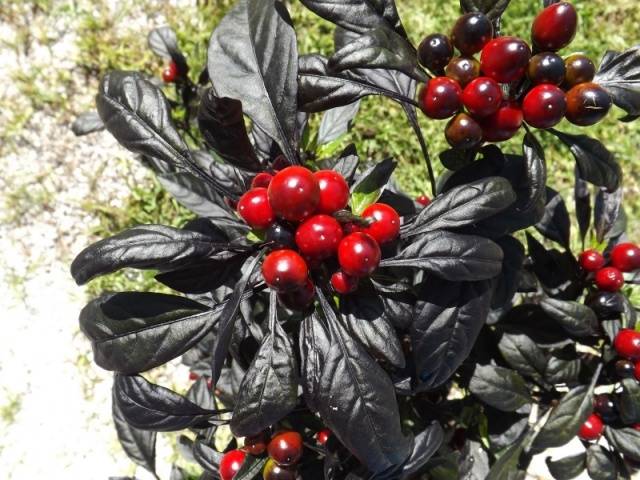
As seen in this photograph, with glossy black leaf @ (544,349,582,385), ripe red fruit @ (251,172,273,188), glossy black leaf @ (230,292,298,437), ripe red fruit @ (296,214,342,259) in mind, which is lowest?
glossy black leaf @ (544,349,582,385)

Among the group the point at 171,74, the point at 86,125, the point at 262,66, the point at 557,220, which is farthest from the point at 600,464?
the point at 86,125

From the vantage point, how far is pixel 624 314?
1.43 meters

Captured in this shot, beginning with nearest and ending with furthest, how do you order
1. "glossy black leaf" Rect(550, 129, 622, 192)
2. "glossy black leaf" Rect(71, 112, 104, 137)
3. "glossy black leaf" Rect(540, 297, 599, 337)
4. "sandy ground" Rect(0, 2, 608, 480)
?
1. "glossy black leaf" Rect(550, 129, 622, 192)
2. "glossy black leaf" Rect(540, 297, 599, 337)
3. "glossy black leaf" Rect(71, 112, 104, 137)
4. "sandy ground" Rect(0, 2, 608, 480)

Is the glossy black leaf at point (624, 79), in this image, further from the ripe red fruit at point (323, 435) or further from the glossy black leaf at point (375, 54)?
the ripe red fruit at point (323, 435)

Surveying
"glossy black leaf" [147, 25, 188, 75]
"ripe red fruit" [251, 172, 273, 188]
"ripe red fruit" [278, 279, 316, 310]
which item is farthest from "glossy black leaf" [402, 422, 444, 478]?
"glossy black leaf" [147, 25, 188, 75]

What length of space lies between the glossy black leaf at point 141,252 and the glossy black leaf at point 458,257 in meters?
0.37

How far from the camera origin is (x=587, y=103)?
918 mm

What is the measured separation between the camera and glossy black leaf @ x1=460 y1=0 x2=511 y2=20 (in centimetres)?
100

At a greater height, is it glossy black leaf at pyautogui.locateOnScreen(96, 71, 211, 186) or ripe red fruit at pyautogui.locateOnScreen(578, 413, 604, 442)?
glossy black leaf at pyautogui.locateOnScreen(96, 71, 211, 186)

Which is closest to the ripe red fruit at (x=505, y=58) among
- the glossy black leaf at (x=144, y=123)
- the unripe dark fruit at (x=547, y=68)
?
the unripe dark fruit at (x=547, y=68)

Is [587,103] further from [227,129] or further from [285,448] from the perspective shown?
[285,448]

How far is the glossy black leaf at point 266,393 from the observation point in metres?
0.96

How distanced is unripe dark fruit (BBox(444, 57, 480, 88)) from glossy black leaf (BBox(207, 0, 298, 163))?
0.88ft

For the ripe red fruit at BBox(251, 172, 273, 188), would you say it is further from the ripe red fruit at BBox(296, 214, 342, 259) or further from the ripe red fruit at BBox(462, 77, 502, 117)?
the ripe red fruit at BBox(462, 77, 502, 117)
